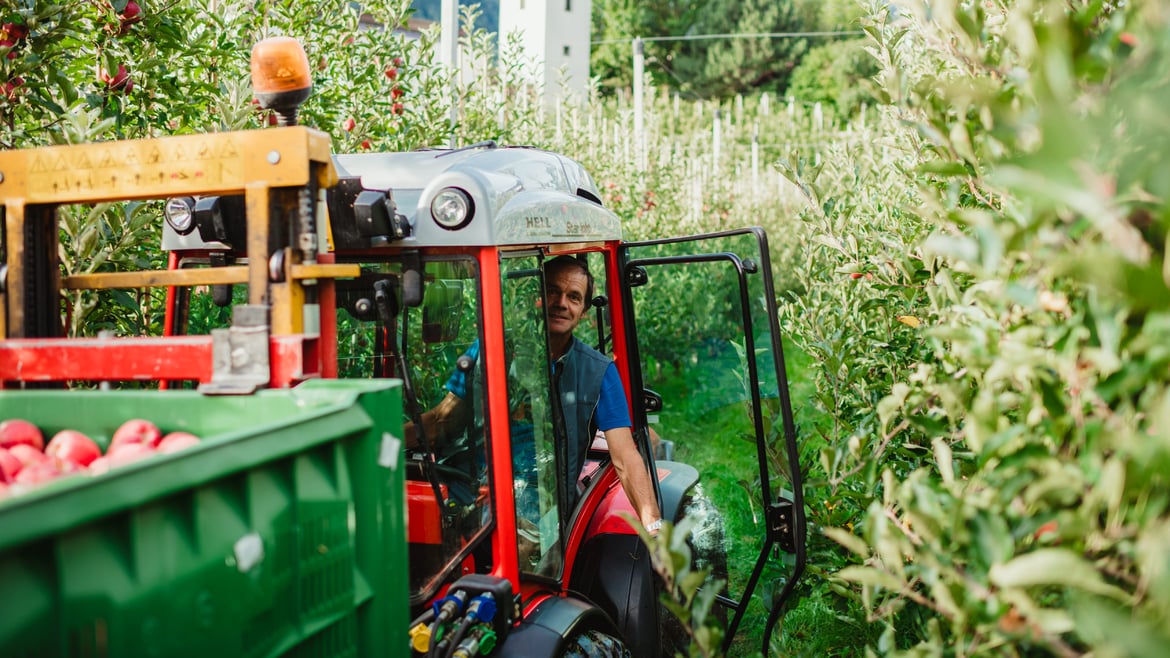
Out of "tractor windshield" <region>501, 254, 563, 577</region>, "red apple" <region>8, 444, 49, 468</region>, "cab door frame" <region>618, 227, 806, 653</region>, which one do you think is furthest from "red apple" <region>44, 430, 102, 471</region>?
"cab door frame" <region>618, 227, 806, 653</region>

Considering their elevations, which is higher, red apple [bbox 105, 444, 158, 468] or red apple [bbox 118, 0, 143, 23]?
red apple [bbox 118, 0, 143, 23]

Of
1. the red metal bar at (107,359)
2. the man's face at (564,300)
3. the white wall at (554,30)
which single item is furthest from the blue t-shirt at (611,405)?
the white wall at (554,30)

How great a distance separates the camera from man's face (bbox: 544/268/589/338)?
10.6 ft

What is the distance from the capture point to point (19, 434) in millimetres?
2002

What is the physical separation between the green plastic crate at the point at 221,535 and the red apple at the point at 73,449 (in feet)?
0.23

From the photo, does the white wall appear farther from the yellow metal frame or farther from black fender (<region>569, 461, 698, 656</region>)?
the yellow metal frame

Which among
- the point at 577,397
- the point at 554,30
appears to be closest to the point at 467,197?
the point at 577,397

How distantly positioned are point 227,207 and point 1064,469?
2.30 meters

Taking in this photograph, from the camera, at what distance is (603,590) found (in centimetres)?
325

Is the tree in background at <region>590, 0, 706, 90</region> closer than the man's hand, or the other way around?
the man's hand

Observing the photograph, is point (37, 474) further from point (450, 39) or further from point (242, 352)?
point (450, 39)

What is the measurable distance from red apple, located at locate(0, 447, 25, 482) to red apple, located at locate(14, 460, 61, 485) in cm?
2

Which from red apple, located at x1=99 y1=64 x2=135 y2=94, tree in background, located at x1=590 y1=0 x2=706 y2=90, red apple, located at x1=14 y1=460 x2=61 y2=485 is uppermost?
tree in background, located at x1=590 y1=0 x2=706 y2=90

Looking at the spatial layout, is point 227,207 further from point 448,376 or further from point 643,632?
point 643,632
